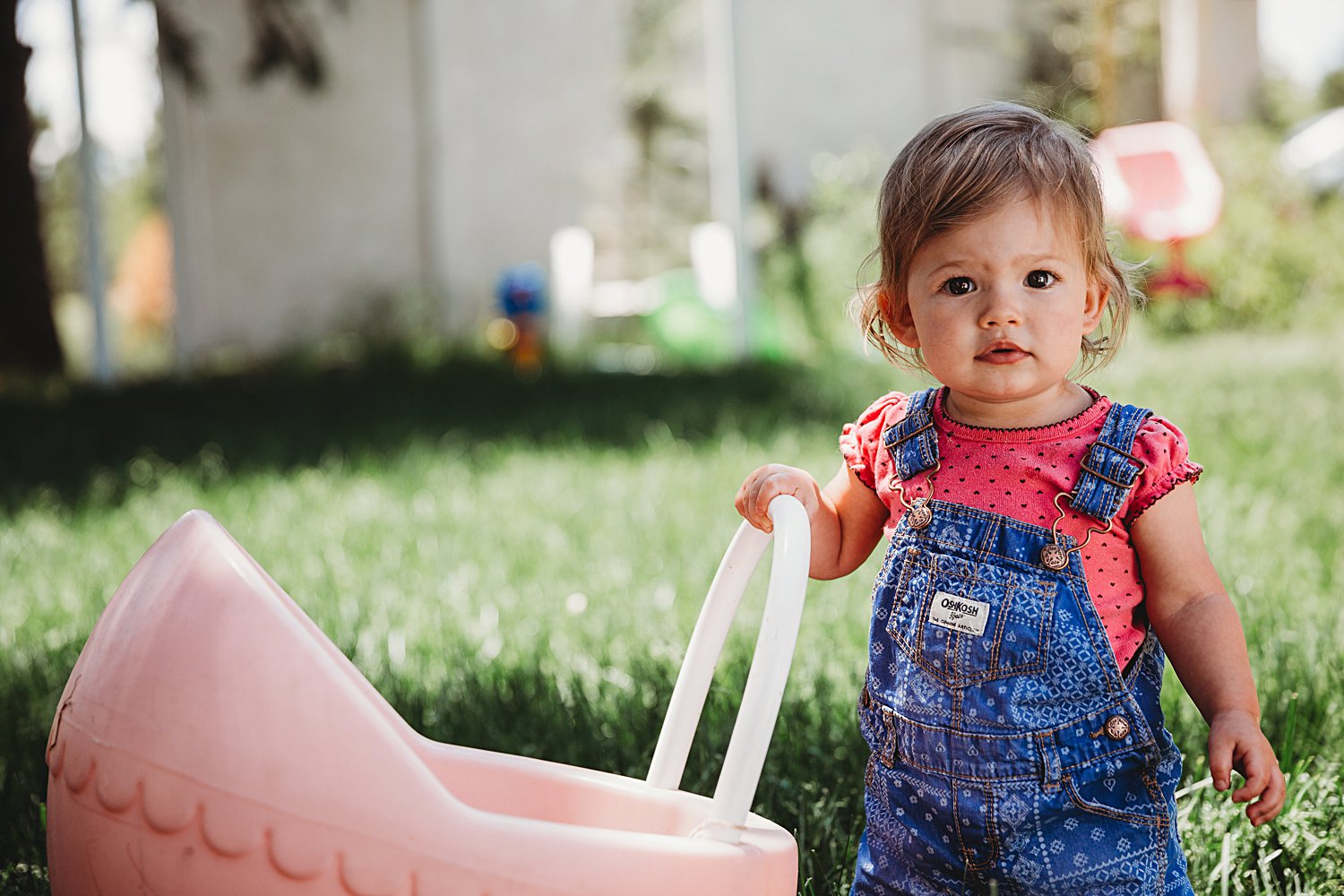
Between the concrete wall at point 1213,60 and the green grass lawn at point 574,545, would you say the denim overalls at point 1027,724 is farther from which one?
the concrete wall at point 1213,60

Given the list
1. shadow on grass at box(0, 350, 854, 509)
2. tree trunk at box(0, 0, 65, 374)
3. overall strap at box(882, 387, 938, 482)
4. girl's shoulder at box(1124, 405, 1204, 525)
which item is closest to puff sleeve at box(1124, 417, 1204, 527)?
girl's shoulder at box(1124, 405, 1204, 525)

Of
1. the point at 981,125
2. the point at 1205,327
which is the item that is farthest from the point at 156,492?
the point at 1205,327

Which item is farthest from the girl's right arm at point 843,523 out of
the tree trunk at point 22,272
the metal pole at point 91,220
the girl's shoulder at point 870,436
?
the tree trunk at point 22,272

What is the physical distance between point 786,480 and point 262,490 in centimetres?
301

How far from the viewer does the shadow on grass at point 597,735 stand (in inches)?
73.7

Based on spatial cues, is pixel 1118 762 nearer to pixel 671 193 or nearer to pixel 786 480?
pixel 786 480

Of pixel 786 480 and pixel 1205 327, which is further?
pixel 1205 327

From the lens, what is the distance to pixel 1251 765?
1.32 meters

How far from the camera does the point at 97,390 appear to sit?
688 centimetres

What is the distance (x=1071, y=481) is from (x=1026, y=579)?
118mm

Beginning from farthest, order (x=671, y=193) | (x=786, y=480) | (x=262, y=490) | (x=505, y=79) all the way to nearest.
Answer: (x=671, y=193), (x=505, y=79), (x=262, y=490), (x=786, y=480)

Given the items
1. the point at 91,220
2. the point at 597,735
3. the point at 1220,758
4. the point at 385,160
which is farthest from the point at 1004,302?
the point at 385,160

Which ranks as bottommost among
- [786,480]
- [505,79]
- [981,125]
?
[786,480]

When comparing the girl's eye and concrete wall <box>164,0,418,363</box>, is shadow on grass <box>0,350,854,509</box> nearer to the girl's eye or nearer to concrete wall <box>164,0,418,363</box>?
concrete wall <box>164,0,418,363</box>
